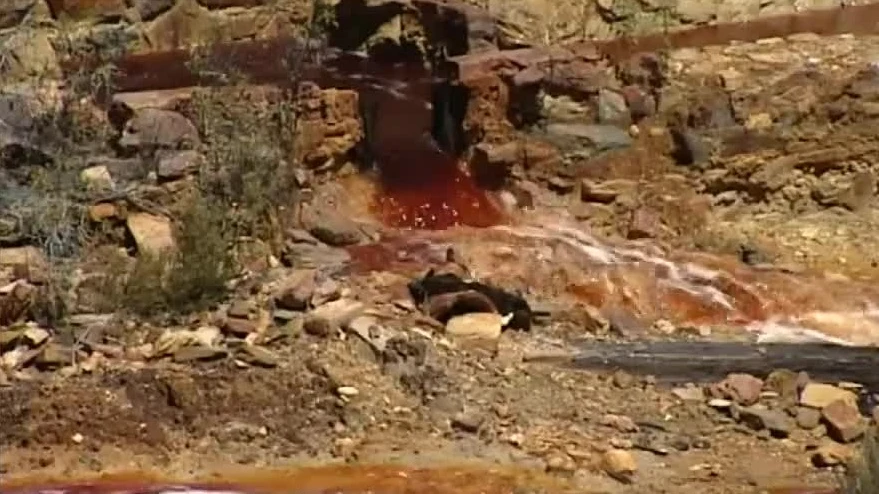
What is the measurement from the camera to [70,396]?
545cm

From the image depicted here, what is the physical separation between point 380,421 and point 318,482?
0.51 metres

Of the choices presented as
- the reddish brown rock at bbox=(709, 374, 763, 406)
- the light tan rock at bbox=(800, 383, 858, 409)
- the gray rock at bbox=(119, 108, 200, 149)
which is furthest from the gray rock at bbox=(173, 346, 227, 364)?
the gray rock at bbox=(119, 108, 200, 149)

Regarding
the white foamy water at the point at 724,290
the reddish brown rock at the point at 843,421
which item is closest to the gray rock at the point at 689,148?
the white foamy water at the point at 724,290

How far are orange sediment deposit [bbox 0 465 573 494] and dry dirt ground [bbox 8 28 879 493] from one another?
6 centimetres

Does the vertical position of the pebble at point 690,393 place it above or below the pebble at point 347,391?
below

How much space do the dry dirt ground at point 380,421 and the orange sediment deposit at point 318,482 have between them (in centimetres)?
6

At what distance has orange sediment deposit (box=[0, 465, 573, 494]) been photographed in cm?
492

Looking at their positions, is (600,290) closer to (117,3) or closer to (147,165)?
(147,165)

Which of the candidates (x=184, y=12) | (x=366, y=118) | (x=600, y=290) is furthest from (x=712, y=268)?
(x=184, y=12)

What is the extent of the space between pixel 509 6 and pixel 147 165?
4.51m

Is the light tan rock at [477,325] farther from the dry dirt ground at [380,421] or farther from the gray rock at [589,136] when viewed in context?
the gray rock at [589,136]

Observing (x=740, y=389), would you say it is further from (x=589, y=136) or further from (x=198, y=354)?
(x=589, y=136)

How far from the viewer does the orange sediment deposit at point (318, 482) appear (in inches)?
194

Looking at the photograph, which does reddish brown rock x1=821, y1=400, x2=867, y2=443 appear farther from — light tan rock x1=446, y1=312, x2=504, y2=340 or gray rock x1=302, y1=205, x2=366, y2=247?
gray rock x1=302, y1=205, x2=366, y2=247
